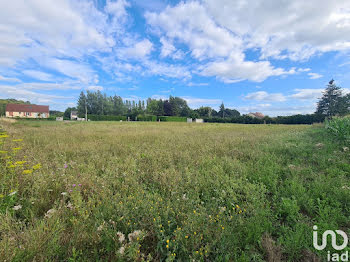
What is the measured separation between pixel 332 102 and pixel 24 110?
121925 millimetres

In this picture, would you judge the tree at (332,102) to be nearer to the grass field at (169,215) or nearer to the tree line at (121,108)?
the tree line at (121,108)

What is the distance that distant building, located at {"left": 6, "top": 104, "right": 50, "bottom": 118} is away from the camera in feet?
210

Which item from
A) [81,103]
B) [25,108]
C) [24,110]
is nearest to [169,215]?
[81,103]

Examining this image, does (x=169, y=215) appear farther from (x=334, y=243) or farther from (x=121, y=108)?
(x=121, y=108)

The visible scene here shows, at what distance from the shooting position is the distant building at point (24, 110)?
6391cm

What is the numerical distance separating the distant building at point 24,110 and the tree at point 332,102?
10805 centimetres

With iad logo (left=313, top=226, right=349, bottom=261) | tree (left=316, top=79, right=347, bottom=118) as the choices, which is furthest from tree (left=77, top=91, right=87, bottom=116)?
tree (left=316, top=79, right=347, bottom=118)

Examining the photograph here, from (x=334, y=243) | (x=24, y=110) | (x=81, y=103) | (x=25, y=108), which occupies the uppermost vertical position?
(x=81, y=103)

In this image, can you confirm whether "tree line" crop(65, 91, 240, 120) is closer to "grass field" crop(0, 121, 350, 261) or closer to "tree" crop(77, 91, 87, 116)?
"tree" crop(77, 91, 87, 116)

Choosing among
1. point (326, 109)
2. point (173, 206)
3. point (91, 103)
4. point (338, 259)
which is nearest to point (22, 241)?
point (173, 206)

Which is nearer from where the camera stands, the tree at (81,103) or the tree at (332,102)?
the tree at (332,102)

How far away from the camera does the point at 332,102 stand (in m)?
47.2

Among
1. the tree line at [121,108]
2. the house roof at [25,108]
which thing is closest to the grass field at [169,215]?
the tree line at [121,108]

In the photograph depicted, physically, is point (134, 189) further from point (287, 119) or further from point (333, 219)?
point (287, 119)
